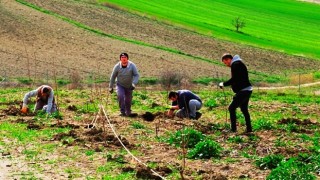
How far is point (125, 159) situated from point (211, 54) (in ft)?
138

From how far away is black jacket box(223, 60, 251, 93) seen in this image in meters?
17.3

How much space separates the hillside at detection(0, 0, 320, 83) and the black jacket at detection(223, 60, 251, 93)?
76.8ft

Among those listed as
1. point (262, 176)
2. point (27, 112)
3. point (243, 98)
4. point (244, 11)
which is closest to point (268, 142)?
point (243, 98)

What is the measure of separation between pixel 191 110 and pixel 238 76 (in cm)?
320

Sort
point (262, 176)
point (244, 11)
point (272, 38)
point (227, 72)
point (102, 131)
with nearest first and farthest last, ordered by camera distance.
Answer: point (262, 176), point (102, 131), point (227, 72), point (272, 38), point (244, 11)

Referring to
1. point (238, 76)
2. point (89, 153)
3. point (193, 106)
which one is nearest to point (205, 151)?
point (89, 153)

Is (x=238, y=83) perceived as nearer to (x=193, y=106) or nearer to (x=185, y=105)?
(x=185, y=105)

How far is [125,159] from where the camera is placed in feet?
46.3

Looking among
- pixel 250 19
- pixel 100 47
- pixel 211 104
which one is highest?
pixel 250 19

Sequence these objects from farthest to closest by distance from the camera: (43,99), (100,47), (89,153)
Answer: (100,47) → (43,99) → (89,153)

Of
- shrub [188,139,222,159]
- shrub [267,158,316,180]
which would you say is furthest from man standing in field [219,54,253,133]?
shrub [267,158,316,180]

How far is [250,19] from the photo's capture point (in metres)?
82.9

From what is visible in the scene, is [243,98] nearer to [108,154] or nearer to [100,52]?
Result: [108,154]

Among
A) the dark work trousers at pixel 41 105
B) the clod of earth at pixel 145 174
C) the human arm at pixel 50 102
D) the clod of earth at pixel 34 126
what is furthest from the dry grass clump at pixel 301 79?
the clod of earth at pixel 145 174
